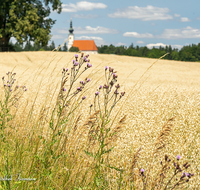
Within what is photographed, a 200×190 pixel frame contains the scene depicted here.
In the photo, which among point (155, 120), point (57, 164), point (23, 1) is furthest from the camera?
point (23, 1)

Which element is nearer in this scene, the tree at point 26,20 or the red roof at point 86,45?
the tree at point 26,20

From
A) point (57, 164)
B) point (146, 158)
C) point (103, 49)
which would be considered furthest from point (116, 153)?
point (103, 49)

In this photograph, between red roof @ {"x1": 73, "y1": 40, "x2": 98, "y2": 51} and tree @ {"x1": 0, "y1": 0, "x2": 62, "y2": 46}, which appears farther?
red roof @ {"x1": 73, "y1": 40, "x2": 98, "y2": 51}

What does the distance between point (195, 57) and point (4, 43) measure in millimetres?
83510

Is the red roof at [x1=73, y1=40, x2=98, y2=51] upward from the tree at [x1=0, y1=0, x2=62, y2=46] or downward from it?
upward

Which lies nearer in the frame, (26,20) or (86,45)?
(26,20)

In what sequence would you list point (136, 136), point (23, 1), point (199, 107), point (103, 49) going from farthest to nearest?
point (103, 49) → point (23, 1) → point (199, 107) → point (136, 136)

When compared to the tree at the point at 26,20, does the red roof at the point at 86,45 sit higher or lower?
higher

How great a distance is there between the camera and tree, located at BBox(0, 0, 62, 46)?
26.7m

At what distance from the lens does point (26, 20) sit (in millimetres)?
26719

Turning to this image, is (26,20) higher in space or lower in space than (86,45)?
lower

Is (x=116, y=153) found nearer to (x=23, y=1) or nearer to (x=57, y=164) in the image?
(x=57, y=164)

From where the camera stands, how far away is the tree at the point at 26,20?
26734 mm

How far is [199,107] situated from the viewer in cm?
552
